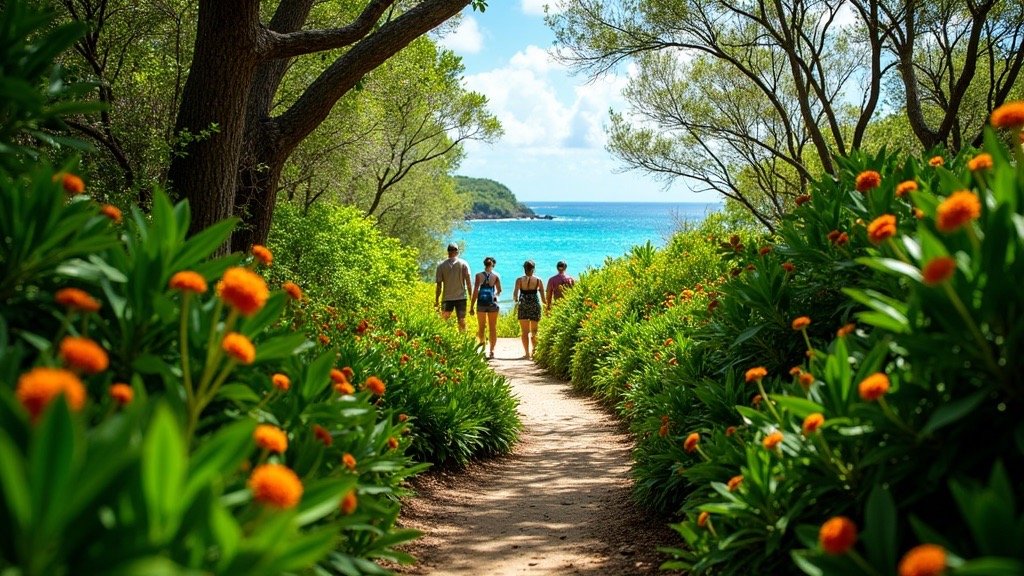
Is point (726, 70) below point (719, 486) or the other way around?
the other way around

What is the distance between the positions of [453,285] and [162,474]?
12.5m

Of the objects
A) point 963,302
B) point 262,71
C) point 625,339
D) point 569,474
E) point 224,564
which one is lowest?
point 569,474

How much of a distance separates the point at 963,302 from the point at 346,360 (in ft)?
13.2

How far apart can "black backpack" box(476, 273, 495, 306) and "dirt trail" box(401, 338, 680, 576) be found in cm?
563

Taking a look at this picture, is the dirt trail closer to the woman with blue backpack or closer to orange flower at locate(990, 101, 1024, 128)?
orange flower at locate(990, 101, 1024, 128)

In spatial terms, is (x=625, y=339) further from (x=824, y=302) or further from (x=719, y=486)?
(x=719, y=486)

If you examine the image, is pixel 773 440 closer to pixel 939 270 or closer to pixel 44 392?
pixel 939 270

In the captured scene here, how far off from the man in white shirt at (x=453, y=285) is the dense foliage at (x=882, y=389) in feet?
31.4

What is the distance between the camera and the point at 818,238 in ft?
12.1

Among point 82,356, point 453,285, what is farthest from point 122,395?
point 453,285

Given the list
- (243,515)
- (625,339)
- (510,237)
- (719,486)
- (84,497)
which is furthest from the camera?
(510,237)

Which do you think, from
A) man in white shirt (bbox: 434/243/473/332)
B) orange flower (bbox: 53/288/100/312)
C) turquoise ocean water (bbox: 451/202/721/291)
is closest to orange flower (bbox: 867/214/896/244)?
orange flower (bbox: 53/288/100/312)

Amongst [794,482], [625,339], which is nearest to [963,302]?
[794,482]

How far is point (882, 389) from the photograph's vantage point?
187 centimetres
